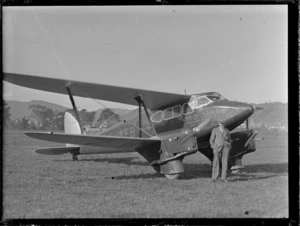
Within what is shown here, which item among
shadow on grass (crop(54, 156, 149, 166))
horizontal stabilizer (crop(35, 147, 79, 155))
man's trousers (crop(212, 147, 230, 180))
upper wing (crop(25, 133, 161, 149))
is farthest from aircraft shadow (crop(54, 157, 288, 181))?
horizontal stabilizer (crop(35, 147, 79, 155))

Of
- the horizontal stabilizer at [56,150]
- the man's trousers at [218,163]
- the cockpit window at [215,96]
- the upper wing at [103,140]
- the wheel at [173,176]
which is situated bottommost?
the wheel at [173,176]

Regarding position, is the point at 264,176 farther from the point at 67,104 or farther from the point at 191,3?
A: the point at 67,104

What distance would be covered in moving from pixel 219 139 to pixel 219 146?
0.57ft

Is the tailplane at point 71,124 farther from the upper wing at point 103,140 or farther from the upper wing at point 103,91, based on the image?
the upper wing at point 103,91

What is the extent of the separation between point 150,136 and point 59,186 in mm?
2905

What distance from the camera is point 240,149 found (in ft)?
29.3

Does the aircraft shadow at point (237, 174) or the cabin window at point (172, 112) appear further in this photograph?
the cabin window at point (172, 112)

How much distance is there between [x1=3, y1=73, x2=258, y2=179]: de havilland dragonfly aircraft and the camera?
7.86m

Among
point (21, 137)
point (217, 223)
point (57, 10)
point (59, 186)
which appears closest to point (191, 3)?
point (57, 10)

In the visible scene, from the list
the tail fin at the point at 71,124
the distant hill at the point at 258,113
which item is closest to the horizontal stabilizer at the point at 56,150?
the tail fin at the point at 71,124

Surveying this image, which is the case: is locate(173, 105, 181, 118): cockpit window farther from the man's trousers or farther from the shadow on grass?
the shadow on grass

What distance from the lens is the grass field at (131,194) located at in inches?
235

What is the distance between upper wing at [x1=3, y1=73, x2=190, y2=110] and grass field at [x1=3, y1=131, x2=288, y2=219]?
1.28 meters

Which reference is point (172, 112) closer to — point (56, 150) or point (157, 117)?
point (157, 117)
